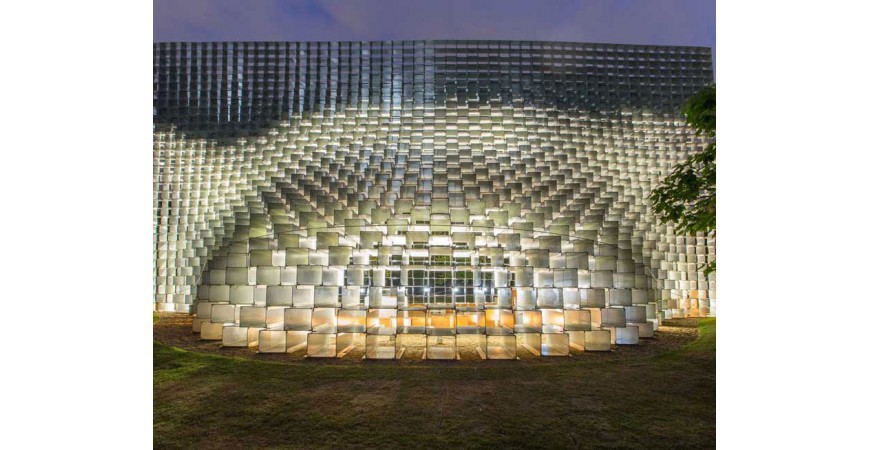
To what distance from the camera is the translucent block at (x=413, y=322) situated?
15.8ft

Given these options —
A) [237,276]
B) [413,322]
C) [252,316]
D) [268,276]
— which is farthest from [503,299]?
[237,276]

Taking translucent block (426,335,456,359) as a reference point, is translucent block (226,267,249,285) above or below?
above

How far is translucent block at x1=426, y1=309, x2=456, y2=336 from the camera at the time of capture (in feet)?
15.7

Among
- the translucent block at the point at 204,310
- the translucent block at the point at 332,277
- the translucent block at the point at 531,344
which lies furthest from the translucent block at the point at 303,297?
the translucent block at the point at 531,344

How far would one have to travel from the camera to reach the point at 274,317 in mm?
4957

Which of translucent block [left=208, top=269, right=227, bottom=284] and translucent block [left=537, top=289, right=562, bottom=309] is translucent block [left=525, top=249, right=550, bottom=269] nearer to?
translucent block [left=537, top=289, right=562, bottom=309]

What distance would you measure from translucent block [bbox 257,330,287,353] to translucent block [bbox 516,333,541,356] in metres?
3.16

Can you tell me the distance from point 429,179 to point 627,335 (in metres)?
4.26

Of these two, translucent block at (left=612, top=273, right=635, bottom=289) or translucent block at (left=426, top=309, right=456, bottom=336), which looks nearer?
translucent block at (left=426, top=309, right=456, bottom=336)

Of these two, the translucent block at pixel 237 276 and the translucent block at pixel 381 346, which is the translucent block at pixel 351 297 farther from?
the translucent block at pixel 237 276

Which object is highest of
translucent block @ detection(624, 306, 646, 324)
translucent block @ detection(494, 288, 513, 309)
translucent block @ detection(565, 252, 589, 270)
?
translucent block @ detection(565, 252, 589, 270)

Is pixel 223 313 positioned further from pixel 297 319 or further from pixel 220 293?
pixel 297 319

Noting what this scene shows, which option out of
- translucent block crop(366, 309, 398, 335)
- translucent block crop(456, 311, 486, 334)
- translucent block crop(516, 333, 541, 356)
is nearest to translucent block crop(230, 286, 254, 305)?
translucent block crop(366, 309, 398, 335)
